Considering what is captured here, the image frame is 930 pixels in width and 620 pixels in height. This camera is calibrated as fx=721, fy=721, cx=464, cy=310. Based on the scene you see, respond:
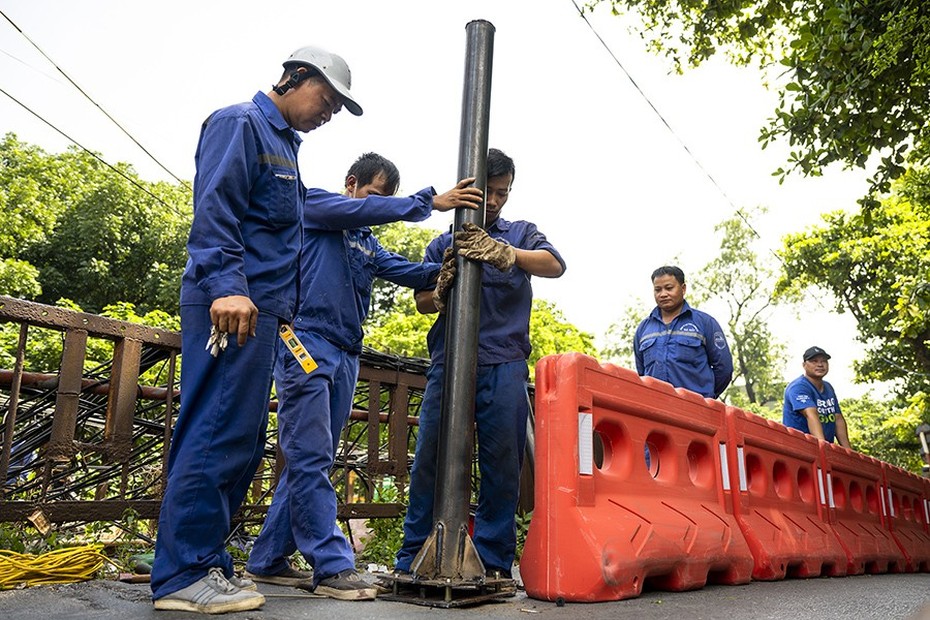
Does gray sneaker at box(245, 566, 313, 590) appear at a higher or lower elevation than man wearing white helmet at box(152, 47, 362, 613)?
lower

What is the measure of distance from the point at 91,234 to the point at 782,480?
34.8 meters

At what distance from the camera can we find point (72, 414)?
3.46 m

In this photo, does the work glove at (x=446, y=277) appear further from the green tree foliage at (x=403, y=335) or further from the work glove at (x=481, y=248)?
the green tree foliage at (x=403, y=335)

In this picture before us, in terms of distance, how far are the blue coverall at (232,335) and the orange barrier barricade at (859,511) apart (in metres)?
4.99

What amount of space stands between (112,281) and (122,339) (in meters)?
33.4

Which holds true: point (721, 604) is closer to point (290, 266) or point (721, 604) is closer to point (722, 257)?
point (290, 266)

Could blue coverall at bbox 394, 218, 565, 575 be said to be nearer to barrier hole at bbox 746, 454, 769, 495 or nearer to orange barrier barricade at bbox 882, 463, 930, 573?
barrier hole at bbox 746, 454, 769, 495

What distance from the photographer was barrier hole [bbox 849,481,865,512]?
6.93 metres

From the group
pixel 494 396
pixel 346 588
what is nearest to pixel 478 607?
pixel 346 588

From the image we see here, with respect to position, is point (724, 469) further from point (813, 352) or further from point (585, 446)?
point (813, 352)

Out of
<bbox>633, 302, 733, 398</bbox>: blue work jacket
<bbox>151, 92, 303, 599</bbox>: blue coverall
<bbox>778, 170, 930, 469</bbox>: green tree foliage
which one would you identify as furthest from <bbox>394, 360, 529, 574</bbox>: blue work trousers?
<bbox>778, 170, 930, 469</bbox>: green tree foliage

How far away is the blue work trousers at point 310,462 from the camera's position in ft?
9.70

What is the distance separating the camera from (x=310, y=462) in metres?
3.05

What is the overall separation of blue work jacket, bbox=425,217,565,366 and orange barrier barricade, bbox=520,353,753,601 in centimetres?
21
